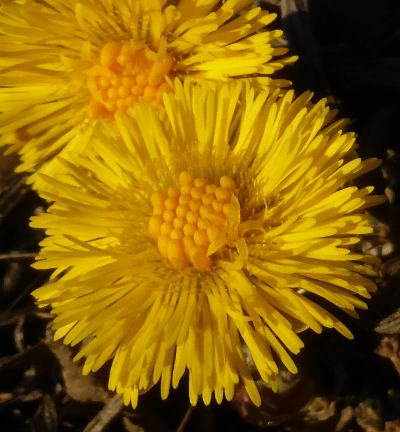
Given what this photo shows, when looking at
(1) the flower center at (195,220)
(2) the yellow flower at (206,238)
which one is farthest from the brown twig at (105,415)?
(1) the flower center at (195,220)

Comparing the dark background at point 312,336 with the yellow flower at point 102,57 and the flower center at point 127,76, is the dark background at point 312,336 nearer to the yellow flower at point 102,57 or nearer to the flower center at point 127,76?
the yellow flower at point 102,57

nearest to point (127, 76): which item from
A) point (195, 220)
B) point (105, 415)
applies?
point (195, 220)

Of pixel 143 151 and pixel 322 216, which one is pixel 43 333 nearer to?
pixel 143 151

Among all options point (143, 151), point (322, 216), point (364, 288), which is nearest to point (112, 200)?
point (143, 151)

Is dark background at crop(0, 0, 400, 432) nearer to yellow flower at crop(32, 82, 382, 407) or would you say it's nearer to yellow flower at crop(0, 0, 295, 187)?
yellow flower at crop(32, 82, 382, 407)

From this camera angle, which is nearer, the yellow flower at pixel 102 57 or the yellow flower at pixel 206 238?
the yellow flower at pixel 206 238

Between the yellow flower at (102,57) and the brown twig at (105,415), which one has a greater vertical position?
the yellow flower at (102,57)

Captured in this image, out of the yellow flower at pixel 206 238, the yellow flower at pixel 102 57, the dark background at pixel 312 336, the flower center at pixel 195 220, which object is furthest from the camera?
the dark background at pixel 312 336

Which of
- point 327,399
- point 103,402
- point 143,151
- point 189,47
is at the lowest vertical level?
point 103,402
